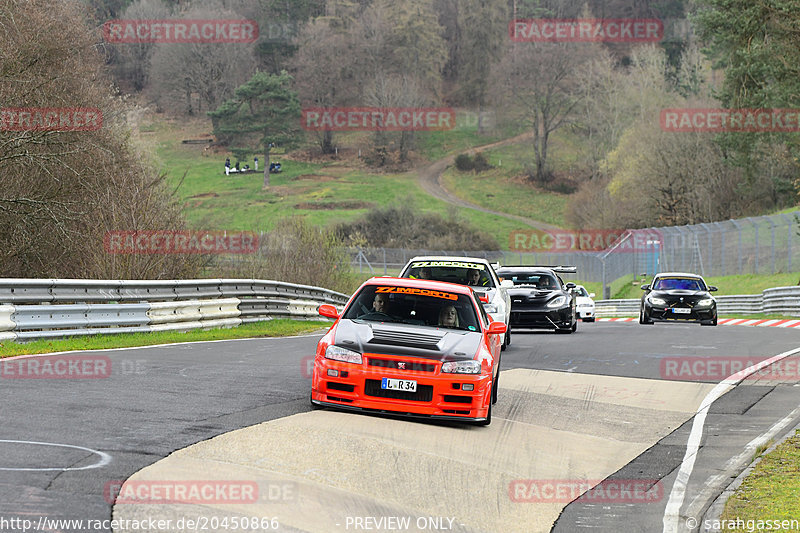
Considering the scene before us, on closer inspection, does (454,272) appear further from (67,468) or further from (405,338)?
(67,468)

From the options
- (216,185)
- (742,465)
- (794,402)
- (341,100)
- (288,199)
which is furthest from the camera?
(341,100)

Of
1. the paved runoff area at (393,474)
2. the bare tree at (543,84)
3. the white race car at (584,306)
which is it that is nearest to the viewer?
the paved runoff area at (393,474)

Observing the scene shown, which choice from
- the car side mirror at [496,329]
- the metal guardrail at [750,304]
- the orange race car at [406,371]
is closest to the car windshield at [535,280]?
the car side mirror at [496,329]

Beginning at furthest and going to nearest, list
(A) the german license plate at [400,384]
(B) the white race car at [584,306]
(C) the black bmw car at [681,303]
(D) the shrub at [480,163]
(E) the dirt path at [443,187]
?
(D) the shrub at [480,163] → (E) the dirt path at [443,187] → (B) the white race car at [584,306] → (C) the black bmw car at [681,303] → (A) the german license plate at [400,384]

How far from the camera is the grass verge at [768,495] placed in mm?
6926

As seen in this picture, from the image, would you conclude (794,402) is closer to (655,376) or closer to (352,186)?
(655,376)

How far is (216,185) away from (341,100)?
26.3m

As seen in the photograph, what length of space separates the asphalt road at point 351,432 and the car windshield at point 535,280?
20.6 feet

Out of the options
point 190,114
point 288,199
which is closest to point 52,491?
point 288,199

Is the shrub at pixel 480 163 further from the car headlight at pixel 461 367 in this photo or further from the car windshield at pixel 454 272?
the car headlight at pixel 461 367

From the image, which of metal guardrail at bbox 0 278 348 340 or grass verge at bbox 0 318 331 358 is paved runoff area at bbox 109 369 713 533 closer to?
grass verge at bbox 0 318 331 358

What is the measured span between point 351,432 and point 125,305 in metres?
10.5

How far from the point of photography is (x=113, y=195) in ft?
83.8

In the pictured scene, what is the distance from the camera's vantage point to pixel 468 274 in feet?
59.0
